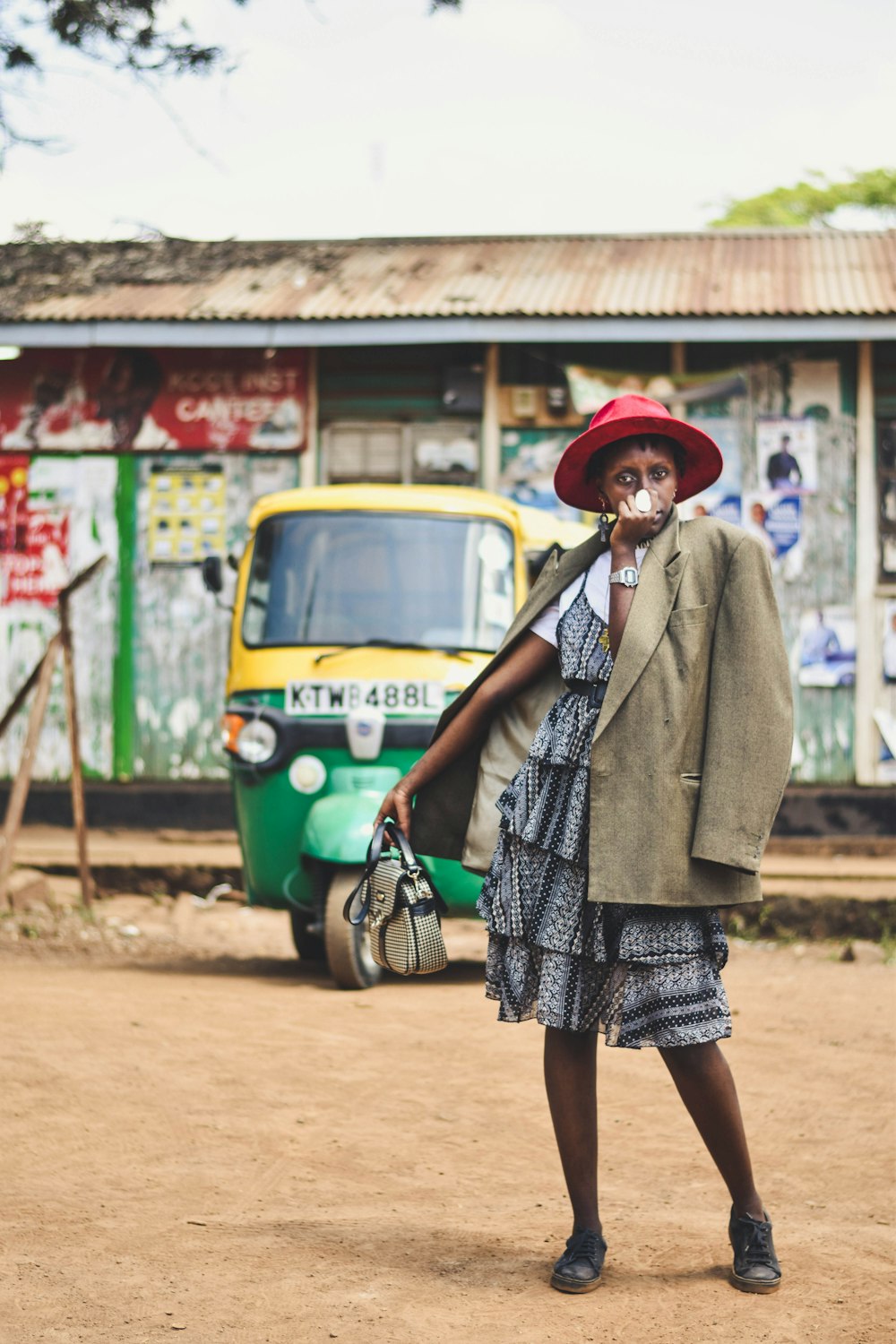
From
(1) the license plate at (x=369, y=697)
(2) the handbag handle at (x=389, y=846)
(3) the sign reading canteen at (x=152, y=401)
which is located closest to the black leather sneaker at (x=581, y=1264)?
(2) the handbag handle at (x=389, y=846)

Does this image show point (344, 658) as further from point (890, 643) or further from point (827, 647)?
point (890, 643)

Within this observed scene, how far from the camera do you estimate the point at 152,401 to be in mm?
12227

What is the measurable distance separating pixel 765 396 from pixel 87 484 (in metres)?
5.08

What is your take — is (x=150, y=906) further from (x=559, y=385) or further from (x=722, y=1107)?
(x=722, y=1107)

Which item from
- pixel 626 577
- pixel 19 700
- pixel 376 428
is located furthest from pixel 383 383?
pixel 626 577

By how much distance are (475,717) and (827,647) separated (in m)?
8.50

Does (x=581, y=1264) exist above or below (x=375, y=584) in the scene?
below

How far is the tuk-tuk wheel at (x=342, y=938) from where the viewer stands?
6.71 meters

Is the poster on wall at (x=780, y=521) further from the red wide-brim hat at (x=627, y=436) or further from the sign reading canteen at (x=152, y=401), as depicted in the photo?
the red wide-brim hat at (x=627, y=436)

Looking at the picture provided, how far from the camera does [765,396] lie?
→ 1171cm

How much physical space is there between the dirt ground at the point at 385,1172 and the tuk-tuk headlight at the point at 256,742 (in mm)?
991

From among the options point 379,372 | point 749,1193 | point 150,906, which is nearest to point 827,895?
point 150,906

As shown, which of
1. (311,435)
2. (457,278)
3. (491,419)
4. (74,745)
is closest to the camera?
(74,745)

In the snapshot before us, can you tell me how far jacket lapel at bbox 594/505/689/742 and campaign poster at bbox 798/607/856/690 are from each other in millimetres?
8579
